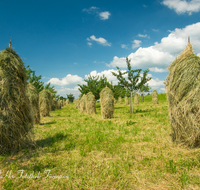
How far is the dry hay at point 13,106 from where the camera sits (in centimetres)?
491

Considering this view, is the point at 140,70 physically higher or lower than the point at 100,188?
higher

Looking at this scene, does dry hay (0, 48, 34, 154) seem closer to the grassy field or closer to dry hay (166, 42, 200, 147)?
the grassy field

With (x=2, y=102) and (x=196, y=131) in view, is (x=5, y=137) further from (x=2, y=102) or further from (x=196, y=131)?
(x=196, y=131)

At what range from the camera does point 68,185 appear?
314cm

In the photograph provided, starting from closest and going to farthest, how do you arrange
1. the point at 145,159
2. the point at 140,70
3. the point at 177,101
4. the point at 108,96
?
the point at 145,159
the point at 177,101
the point at 108,96
the point at 140,70

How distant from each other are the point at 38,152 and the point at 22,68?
3.52 m

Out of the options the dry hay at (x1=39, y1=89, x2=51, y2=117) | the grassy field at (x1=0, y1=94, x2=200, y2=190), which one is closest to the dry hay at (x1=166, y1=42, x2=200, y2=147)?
the grassy field at (x1=0, y1=94, x2=200, y2=190)

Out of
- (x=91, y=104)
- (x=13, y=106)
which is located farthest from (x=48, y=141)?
(x=91, y=104)

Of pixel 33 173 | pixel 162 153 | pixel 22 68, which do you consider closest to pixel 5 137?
pixel 33 173

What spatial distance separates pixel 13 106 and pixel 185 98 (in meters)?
6.40

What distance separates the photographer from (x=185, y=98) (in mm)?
4805

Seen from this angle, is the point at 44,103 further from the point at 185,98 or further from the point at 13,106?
the point at 185,98

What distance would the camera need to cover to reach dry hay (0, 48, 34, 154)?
4914 mm

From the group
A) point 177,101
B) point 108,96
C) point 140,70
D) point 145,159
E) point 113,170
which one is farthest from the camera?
point 140,70
